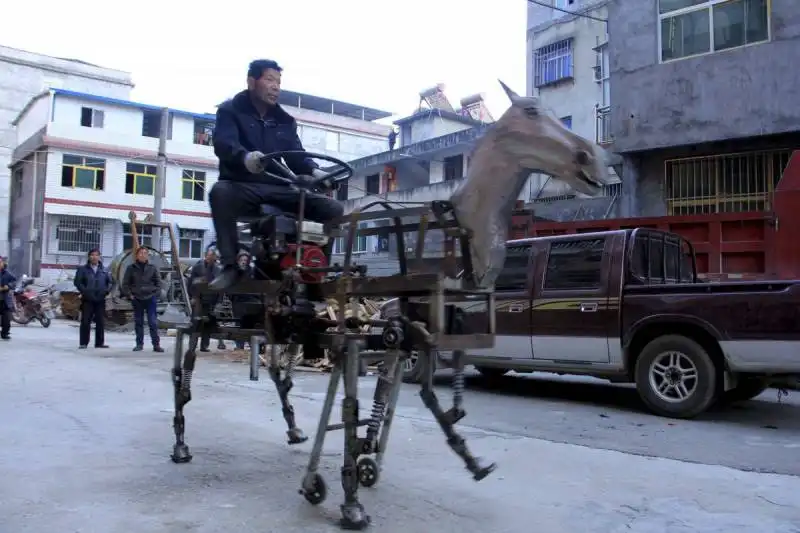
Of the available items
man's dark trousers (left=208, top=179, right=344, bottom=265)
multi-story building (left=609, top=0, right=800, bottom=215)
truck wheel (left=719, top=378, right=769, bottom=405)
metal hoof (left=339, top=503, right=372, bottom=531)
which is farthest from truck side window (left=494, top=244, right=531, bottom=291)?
multi-story building (left=609, top=0, right=800, bottom=215)

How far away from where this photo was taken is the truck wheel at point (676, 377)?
243 inches

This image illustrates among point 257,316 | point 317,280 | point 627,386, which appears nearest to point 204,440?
point 257,316

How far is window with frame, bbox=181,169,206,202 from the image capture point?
38.7 meters

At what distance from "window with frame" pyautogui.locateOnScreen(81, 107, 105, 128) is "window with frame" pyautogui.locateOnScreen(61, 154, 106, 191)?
186cm

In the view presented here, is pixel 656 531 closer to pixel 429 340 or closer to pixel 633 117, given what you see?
pixel 429 340

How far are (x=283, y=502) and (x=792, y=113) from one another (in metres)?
12.4

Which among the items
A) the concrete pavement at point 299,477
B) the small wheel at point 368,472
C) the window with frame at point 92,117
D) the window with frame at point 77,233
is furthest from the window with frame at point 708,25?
the window with frame at point 92,117

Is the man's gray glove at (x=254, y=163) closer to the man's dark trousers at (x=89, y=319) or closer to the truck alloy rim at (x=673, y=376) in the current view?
the truck alloy rim at (x=673, y=376)

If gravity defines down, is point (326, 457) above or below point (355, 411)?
below

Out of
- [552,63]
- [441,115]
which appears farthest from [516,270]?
[441,115]

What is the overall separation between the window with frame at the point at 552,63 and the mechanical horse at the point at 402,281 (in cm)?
1992

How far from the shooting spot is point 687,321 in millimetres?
6297

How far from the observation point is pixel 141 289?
11211 mm

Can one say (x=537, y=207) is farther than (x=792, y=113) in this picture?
Yes
